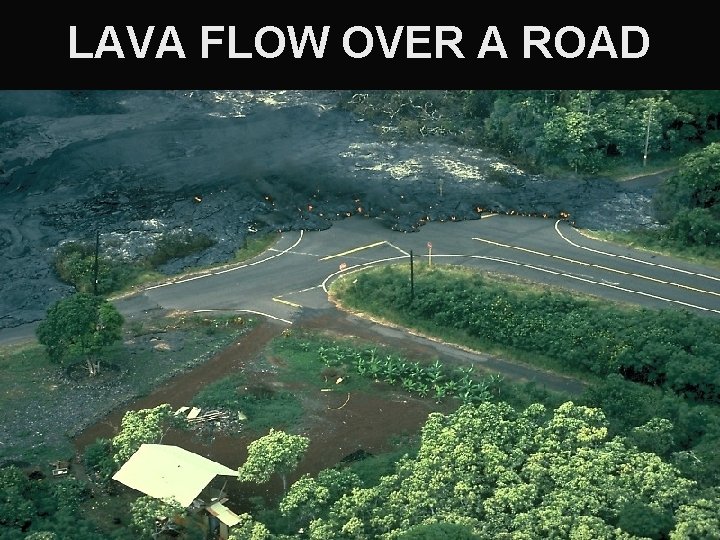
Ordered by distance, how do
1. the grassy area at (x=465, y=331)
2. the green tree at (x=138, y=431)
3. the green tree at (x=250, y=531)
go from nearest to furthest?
the green tree at (x=250, y=531) → the green tree at (x=138, y=431) → the grassy area at (x=465, y=331)

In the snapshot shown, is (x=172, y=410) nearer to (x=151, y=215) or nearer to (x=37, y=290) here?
(x=37, y=290)

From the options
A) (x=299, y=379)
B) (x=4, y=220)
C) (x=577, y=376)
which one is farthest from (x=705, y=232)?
(x=4, y=220)

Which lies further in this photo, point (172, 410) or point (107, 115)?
point (107, 115)

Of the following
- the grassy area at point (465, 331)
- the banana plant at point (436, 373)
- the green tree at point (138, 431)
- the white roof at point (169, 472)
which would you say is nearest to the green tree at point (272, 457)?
the white roof at point (169, 472)

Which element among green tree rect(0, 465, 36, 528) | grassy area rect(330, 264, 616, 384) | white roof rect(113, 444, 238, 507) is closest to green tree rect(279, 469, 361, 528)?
white roof rect(113, 444, 238, 507)

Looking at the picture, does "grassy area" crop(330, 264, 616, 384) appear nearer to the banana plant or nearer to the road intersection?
the road intersection

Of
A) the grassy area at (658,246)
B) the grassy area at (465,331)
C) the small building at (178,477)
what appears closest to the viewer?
the small building at (178,477)

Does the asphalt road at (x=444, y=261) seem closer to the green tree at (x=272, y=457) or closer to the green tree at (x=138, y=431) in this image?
the green tree at (x=138, y=431)
